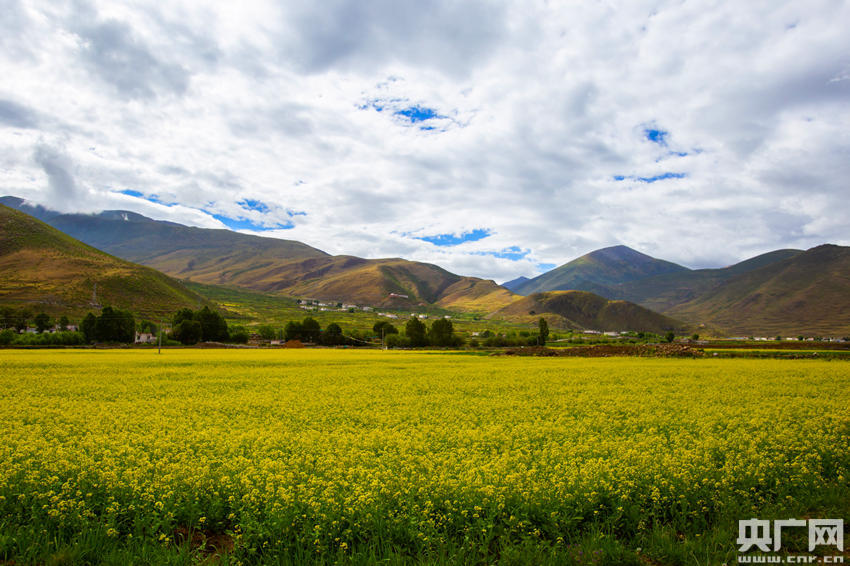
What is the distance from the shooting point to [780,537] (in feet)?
22.9

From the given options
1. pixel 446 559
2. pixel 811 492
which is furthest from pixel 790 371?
pixel 446 559

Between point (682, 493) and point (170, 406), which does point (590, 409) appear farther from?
point (170, 406)

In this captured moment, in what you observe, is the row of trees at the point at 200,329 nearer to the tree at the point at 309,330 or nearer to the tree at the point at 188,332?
the tree at the point at 188,332

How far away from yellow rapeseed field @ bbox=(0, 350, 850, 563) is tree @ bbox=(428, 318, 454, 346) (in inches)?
3400

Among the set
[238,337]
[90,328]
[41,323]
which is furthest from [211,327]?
[41,323]

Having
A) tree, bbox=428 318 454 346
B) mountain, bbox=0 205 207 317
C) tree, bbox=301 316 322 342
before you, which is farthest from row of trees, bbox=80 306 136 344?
tree, bbox=428 318 454 346

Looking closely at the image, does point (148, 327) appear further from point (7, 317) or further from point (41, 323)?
point (7, 317)

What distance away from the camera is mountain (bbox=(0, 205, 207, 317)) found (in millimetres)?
131500

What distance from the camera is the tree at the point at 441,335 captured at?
103 meters

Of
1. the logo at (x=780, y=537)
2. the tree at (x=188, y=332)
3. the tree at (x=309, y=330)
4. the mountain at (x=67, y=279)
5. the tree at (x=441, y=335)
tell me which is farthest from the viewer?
the mountain at (x=67, y=279)

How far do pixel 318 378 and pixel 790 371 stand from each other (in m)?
35.4

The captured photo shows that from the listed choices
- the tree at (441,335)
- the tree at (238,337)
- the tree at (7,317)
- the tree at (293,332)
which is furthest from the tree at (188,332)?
the tree at (441,335)

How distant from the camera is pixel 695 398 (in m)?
19.5

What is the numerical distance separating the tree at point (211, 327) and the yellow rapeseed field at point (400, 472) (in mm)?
85712
